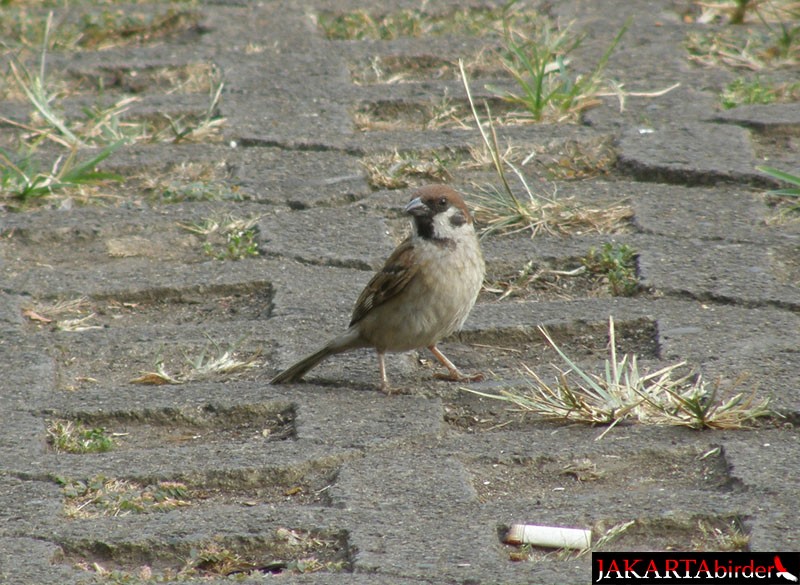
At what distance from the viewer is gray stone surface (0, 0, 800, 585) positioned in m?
3.09

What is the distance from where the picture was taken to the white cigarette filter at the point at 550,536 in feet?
9.68

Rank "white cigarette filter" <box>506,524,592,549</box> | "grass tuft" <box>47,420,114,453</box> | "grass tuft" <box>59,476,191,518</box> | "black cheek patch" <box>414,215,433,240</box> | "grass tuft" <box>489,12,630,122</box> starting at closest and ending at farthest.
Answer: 1. "white cigarette filter" <box>506,524,592,549</box>
2. "grass tuft" <box>59,476,191,518</box>
3. "grass tuft" <box>47,420,114,453</box>
4. "black cheek patch" <box>414,215,433,240</box>
5. "grass tuft" <box>489,12,630,122</box>

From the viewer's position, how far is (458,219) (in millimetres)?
4473

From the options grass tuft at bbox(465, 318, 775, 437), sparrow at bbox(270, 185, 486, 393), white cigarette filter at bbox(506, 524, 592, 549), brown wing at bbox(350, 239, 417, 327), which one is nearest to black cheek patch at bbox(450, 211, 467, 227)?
sparrow at bbox(270, 185, 486, 393)

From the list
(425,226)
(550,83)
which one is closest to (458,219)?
(425,226)

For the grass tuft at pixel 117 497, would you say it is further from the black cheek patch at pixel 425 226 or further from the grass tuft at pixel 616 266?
the grass tuft at pixel 616 266

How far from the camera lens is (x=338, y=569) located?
292 centimetres

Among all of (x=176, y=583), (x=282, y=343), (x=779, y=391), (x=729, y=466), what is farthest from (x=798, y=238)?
(x=176, y=583)

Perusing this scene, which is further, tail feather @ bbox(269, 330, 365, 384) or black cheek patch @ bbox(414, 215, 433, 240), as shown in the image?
black cheek patch @ bbox(414, 215, 433, 240)

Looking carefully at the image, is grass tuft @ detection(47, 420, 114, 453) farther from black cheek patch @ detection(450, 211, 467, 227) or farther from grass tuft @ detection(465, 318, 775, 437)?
black cheek patch @ detection(450, 211, 467, 227)

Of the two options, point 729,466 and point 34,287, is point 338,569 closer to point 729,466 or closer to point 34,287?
point 729,466

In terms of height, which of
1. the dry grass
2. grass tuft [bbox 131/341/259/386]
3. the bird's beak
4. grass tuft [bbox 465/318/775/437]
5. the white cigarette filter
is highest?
the white cigarette filter

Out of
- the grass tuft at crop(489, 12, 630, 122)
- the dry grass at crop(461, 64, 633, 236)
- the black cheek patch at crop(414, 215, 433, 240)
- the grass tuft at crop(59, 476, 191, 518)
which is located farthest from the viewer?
the grass tuft at crop(489, 12, 630, 122)

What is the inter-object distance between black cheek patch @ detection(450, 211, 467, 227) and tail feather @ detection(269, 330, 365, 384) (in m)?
0.56
